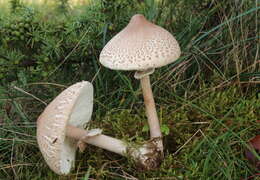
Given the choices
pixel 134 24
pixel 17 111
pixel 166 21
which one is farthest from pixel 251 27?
pixel 17 111

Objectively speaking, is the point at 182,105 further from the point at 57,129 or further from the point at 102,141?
the point at 57,129

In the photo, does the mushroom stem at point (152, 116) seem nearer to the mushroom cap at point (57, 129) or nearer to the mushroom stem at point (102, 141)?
the mushroom stem at point (102, 141)

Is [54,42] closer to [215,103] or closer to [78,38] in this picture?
[78,38]

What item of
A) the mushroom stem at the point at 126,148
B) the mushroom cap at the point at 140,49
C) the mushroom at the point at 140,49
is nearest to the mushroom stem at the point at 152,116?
the mushroom stem at the point at 126,148

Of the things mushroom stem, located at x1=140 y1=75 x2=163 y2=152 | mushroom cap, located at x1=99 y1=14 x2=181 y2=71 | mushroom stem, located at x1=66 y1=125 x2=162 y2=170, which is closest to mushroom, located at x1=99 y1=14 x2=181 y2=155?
mushroom cap, located at x1=99 y1=14 x2=181 y2=71

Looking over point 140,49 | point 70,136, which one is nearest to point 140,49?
point 140,49
